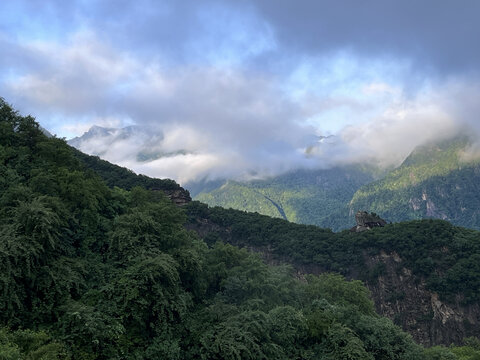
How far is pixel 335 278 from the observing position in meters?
41.0

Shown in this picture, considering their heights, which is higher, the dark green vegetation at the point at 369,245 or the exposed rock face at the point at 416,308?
the dark green vegetation at the point at 369,245

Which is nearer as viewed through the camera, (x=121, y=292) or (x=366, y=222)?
(x=121, y=292)

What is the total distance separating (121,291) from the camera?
67.5 ft

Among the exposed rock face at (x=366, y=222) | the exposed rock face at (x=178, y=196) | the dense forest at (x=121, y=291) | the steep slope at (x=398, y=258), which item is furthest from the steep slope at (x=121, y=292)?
the exposed rock face at (x=366, y=222)

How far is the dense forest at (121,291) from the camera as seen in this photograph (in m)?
18.0

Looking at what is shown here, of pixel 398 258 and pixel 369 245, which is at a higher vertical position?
pixel 369 245

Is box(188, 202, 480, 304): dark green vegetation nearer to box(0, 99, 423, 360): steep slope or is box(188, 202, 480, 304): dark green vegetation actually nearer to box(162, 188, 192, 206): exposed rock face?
box(162, 188, 192, 206): exposed rock face

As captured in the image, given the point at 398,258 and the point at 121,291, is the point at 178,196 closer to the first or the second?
the point at 398,258

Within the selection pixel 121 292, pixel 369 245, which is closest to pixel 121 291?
pixel 121 292

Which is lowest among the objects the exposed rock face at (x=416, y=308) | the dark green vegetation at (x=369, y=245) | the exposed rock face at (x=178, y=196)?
the exposed rock face at (x=416, y=308)

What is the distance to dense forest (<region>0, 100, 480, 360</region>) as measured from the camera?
18.0 metres

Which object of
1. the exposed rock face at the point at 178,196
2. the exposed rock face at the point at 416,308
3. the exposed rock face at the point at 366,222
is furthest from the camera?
the exposed rock face at the point at 366,222

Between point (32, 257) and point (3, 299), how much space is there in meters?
2.16

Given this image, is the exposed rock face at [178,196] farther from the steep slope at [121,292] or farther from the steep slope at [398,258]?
the steep slope at [121,292]
